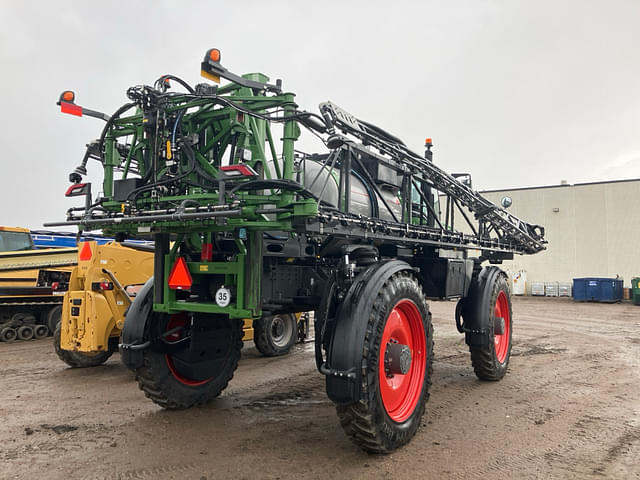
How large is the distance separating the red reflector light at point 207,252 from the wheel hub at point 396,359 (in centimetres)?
165

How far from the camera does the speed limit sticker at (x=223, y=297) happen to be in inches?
156

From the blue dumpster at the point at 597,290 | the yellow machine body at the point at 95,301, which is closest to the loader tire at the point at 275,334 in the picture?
the yellow machine body at the point at 95,301

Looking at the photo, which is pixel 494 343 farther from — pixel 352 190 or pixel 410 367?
pixel 352 190

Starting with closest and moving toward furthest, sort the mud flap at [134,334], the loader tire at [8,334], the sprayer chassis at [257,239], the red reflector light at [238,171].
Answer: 1. the red reflector light at [238,171]
2. the sprayer chassis at [257,239]
3. the mud flap at [134,334]
4. the loader tire at [8,334]

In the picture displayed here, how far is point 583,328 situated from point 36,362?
40.4ft

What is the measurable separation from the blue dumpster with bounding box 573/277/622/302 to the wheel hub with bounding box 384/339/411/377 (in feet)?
70.3

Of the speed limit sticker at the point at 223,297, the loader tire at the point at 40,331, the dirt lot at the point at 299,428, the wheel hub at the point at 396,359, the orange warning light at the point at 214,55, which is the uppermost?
the orange warning light at the point at 214,55

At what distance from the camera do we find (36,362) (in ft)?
26.8

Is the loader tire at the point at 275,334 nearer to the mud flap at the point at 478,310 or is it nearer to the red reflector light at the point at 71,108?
the mud flap at the point at 478,310

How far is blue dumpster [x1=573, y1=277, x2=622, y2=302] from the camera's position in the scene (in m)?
22.0

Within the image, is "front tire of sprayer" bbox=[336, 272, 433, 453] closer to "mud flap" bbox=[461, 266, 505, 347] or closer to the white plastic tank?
the white plastic tank

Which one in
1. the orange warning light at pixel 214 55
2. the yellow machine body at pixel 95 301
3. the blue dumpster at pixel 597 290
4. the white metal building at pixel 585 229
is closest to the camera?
the orange warning light at pixel 214 55

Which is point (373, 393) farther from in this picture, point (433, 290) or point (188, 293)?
point (433, 290)

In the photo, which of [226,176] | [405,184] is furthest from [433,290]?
[226,176]
